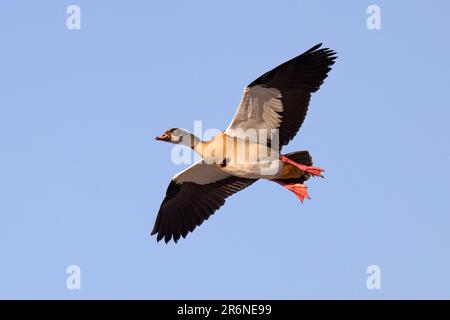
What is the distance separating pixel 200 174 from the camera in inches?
852

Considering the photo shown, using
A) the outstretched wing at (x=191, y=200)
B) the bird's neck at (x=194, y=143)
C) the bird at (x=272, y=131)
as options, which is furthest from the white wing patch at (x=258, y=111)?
the outstretched wing at (x=191, y=200)

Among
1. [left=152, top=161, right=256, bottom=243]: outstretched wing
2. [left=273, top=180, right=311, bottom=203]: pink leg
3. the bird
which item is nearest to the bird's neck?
the bird

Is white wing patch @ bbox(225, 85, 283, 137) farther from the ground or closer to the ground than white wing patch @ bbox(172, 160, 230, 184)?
farther from the ground

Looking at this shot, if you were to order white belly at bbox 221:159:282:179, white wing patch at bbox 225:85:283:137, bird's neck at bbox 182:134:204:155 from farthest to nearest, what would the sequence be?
1. bird's neck at bbox 182:134:204:155
2. white belly at bbox 221:159:282:179
3. white wing patch at bbox 225:85:283:137

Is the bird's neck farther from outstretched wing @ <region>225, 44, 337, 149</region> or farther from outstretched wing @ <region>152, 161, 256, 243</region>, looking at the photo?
outstretched wing @ <region>152, 161, 256, 243</region>

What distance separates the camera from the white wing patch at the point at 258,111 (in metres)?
19.8

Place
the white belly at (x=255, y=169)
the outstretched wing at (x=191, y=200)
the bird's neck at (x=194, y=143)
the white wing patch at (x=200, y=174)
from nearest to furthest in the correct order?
the white belly at (x=255, y=169) → the bird's neck at (x=194, y=143) → the white wing patch at (x=200, y=174) → the outstretched wing at (x=191, y=200)

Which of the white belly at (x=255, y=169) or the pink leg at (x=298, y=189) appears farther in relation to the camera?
the pink leg at (x=298, y=189)

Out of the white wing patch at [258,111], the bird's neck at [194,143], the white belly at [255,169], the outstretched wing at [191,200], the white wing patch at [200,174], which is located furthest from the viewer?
the outstretched wing at [191,200]

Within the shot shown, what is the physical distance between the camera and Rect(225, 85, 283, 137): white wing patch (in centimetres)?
1984

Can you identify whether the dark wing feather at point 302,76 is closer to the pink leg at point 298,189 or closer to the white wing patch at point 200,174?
the pink leg at point 298,189

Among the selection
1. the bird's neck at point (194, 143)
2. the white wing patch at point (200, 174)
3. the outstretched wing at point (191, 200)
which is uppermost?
the bird's neck at point (194, 143)

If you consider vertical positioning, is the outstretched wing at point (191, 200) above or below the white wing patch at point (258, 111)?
below
